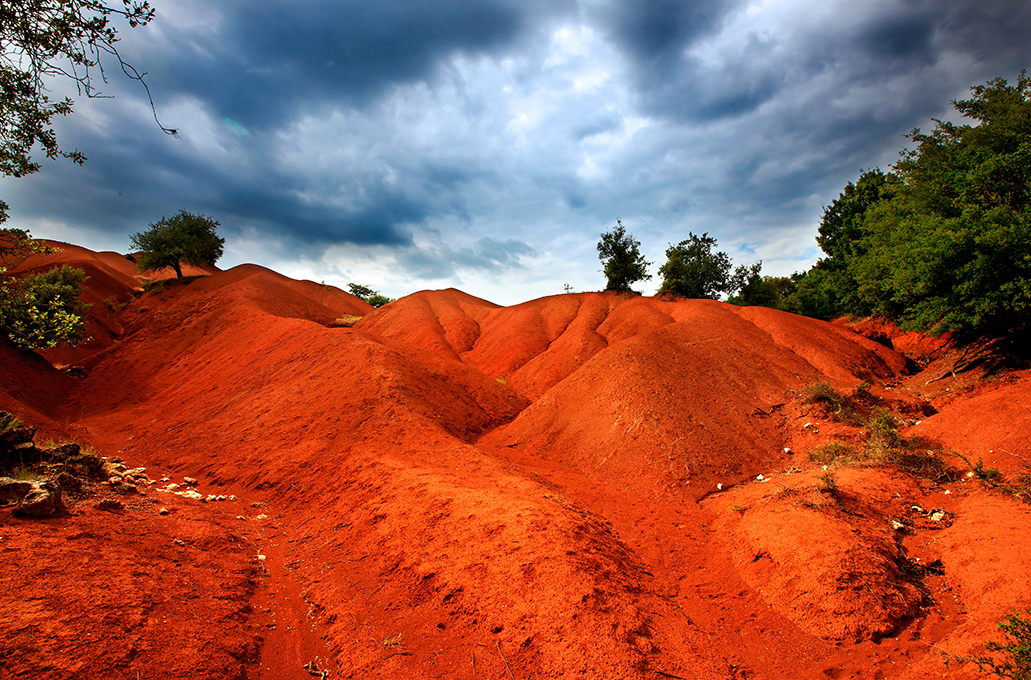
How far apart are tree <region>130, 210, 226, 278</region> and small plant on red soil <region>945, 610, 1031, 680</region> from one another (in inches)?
1785

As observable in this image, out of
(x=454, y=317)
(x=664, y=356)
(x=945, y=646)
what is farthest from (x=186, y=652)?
(x=454, y=317)

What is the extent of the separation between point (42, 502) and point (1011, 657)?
10.6 meters

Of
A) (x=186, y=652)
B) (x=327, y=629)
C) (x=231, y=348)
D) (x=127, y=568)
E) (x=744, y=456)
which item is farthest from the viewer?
(x=231, y=348)

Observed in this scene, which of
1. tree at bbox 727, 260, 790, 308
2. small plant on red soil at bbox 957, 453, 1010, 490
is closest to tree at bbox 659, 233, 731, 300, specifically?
tree at bbox 727, 260, 790, 308

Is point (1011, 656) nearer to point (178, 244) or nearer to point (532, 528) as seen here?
point (532, 528)

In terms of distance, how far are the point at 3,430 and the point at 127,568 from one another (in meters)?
3.67

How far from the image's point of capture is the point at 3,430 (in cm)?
598

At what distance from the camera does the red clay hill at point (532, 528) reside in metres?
4.39

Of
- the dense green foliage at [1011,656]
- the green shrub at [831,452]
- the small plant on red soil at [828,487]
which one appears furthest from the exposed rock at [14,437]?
the green shrub at [831,452]

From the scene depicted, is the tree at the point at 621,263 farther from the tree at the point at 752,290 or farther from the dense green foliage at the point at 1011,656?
the dense green foliage at the point at 1011,656

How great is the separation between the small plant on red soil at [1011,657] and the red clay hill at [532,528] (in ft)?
0.87

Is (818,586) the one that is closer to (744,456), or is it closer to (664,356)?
(744,456)

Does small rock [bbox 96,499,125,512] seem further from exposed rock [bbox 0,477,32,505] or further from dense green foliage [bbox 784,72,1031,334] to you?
dense green foliage [bbox 784,72,1031,334]

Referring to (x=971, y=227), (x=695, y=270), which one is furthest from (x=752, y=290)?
(x=971, y=227)
